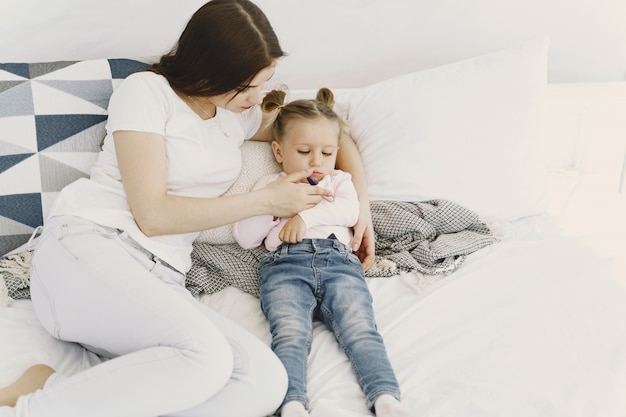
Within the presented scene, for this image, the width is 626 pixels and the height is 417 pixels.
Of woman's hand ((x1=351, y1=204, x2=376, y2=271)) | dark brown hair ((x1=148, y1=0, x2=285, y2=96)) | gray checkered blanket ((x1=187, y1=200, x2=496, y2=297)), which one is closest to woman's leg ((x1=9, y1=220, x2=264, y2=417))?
gray checkered blanket ((x1=187, y1=200, x2=496, y2=297))

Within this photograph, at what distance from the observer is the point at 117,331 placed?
40.8 inches

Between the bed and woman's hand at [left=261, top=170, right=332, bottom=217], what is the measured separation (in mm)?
196

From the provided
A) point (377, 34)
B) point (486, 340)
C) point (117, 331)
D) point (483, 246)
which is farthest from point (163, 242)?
point (377, 34)

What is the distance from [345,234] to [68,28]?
1070 mm

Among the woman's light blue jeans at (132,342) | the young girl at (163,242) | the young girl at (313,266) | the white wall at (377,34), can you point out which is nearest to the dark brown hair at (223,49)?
the young girl at (163,242)

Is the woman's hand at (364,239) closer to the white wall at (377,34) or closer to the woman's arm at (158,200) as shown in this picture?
the woman's arm at (158,200)

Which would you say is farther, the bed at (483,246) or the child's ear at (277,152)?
the child's ear at (277,152)

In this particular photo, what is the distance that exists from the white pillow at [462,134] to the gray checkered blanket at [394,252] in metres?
0.07

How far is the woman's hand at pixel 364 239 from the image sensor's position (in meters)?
1.44

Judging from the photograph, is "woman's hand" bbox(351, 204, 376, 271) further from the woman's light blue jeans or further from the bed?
the woman's light blue jeans

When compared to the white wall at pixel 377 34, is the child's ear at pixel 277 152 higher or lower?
lower

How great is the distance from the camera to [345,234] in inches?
56.7

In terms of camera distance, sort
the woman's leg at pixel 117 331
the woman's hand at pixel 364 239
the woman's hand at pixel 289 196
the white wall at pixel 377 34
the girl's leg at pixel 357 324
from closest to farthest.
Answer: the woman's leg at pixel 117 331 → the girl's leg at pixel 357 324 → the woman's hand at pixel 289 196 → the woman's hand at pixel 364 239 → the white wall at pixel 377 34

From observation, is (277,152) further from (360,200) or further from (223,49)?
(223,49)
